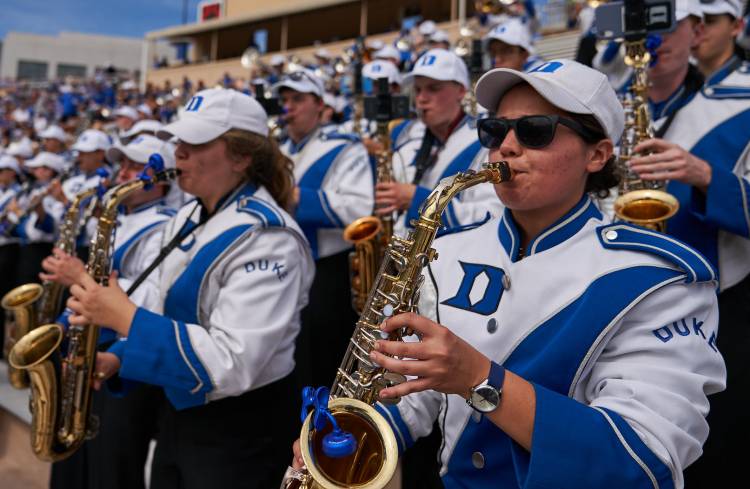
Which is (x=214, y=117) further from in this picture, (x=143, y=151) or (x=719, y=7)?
(x=719, y=7)

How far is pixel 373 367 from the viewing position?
5.89ft

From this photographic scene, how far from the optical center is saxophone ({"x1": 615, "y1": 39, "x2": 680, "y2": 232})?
2.59 metres

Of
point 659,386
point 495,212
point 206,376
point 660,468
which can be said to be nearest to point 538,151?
point 659,386

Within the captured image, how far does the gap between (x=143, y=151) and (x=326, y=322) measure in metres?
1.77

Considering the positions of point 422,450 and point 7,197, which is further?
point 7,197

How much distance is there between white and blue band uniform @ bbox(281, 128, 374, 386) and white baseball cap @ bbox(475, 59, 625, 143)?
2.82 m

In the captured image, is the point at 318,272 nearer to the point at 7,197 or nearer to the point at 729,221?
the point at 729,221

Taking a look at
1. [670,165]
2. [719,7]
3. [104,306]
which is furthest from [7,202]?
[670,165]

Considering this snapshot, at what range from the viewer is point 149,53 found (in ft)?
131

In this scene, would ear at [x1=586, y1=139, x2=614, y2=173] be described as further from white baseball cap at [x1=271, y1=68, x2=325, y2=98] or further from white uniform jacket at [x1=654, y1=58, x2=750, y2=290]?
white baseball cap at [x1=271, y1=68, x2=325, y2=98]

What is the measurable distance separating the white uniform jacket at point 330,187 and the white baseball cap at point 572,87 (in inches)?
110

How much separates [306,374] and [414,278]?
124 inches

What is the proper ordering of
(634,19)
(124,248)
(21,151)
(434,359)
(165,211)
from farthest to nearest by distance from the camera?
1. (21,151)
2. (165,211)
3. (124,248)
4. (634,19)
5. (434,359)

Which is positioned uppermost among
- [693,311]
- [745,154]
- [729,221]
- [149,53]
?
[149,53]
